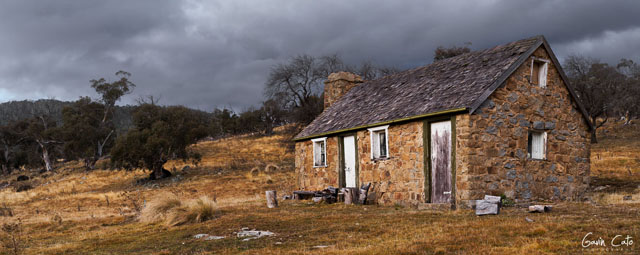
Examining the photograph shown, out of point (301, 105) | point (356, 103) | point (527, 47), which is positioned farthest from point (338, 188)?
point (301, 105)

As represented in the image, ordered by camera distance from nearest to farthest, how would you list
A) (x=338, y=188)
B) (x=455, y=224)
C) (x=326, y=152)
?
1. (x=455, y=224)
2. (x=338, y=188)
3. (x=326, y=152)

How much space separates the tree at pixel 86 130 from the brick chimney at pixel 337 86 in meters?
29.7

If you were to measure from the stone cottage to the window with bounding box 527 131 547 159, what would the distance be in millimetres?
29

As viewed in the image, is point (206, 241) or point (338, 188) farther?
point (338, 188)

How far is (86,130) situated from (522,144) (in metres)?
43.3

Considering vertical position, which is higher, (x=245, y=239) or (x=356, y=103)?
(x=356, y=103)

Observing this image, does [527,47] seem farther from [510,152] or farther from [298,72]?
[298,72]

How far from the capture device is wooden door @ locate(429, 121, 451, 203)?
13258 mm

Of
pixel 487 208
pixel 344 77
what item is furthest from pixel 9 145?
pixel 487 208

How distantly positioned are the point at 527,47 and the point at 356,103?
23.2 feet

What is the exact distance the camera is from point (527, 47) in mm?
14047

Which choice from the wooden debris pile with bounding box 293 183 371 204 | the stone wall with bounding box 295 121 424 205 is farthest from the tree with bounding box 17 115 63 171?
the stone wall with bounding box 295 121 424 205

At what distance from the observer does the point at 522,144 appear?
13.8m

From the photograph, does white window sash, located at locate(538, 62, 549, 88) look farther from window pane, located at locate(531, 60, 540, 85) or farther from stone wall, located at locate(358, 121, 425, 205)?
stone wall, located at locate(358, 121, 425, 205)
